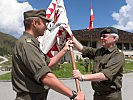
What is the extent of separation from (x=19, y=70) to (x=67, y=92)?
0.55m

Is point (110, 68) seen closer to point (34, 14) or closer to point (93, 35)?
point (34, 14)

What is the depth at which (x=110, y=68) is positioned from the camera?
4184 millimetres

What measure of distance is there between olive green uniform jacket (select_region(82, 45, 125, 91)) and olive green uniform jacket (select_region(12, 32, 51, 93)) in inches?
55.7

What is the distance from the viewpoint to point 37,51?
2.94 meters

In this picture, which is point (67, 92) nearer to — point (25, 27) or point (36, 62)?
point (36, 62)

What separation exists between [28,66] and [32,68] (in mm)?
55

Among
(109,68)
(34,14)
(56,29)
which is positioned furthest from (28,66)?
(56,29)

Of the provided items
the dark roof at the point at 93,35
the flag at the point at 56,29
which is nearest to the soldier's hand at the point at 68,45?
the flag at the point at 56,29

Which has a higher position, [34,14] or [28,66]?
[34,14]

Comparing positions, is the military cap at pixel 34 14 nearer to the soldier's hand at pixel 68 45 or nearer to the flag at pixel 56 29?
the soldier's hand at pixel 68 45

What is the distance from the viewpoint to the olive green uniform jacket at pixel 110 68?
4184mm

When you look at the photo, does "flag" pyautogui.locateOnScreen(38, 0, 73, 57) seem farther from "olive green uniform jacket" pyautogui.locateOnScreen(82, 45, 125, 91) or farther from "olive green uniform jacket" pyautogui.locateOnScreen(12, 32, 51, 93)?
"olive green uniform jacket" pyautogui.locateOnScreen(12, 32, 51, 93)

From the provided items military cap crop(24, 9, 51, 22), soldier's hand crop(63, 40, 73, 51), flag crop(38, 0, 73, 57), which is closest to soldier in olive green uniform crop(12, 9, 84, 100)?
military cap crop(24, 9, 51, 22)

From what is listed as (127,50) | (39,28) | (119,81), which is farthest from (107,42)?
(127,50)
